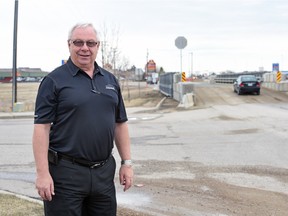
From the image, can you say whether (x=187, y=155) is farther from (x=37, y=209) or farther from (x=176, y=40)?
(x=176, y=40)

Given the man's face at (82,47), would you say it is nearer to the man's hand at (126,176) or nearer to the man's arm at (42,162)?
the man's arm at (42,162)

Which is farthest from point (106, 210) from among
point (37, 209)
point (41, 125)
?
point (37, 209)

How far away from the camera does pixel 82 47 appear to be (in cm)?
307

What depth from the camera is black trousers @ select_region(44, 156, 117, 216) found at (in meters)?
2.96

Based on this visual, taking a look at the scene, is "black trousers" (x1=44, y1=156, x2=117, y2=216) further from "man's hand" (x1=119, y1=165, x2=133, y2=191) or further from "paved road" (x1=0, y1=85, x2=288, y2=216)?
"paved road" (x1=0, y1=85, x2=288, y2=216)

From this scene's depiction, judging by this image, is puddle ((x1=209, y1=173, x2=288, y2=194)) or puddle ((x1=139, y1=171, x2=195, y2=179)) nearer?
puddle ((x1=209, y1=173, x2=288, y2=194))

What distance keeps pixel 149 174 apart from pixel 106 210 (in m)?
4.38

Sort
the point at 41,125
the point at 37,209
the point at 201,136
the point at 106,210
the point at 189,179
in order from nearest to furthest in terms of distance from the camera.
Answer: the point at 41,125
the point at 106,210
the point at 37,209
the point at 189,179
the point at 201,136

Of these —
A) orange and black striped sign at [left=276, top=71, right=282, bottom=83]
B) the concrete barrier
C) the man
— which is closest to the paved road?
the man

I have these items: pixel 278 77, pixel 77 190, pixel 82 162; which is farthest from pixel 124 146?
pixel 278 77

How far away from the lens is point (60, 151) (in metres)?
3.00

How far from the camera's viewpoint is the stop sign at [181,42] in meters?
24.8

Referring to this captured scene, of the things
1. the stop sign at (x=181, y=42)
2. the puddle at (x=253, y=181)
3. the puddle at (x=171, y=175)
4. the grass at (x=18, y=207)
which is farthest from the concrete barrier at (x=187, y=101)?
the grass at (x=18, y=207)

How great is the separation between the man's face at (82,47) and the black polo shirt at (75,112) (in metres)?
0.06
